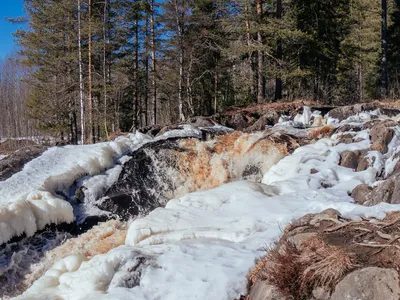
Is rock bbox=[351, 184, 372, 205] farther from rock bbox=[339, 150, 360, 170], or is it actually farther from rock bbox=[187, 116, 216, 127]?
rock bbox=[187, 116, 216, 127]

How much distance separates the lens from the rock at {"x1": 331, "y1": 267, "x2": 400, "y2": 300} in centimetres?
255

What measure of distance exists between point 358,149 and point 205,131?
4.84 metres

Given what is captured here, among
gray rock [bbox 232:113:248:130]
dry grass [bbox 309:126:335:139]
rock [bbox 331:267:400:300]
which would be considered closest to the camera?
rock [bbox 331:267:400:300]

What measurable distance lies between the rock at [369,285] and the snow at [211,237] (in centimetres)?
126

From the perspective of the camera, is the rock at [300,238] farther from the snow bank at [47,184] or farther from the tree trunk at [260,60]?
the tree trunk at [260,60]

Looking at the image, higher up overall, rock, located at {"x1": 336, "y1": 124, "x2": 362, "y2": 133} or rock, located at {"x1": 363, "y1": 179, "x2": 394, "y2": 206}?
rock, located at {"x1": 336, "y1": 124, "x2": 362, "y2": 133}

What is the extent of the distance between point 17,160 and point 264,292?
816 cm

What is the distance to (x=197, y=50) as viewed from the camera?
18.7 meters

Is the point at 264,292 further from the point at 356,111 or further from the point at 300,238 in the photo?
the point at 356,111

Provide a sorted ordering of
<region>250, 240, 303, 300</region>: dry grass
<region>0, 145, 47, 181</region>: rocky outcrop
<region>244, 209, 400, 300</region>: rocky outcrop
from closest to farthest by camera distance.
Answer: <region>244, 209, 400, 300</region>: rocky outcrop → <region>250, 240, 303, 300</region>: dry grass → <region>0, 145, 47, 181</region>: rocky outcrop

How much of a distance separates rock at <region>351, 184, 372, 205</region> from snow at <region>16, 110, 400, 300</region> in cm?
22

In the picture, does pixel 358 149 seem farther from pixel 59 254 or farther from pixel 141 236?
pixel 59 254

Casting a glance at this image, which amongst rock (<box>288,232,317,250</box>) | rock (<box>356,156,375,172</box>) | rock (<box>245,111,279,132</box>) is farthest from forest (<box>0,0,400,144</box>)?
rock (<box>288,232,317,250</box>)

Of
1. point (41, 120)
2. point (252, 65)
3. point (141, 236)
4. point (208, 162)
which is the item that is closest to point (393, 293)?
point (141, 236)
